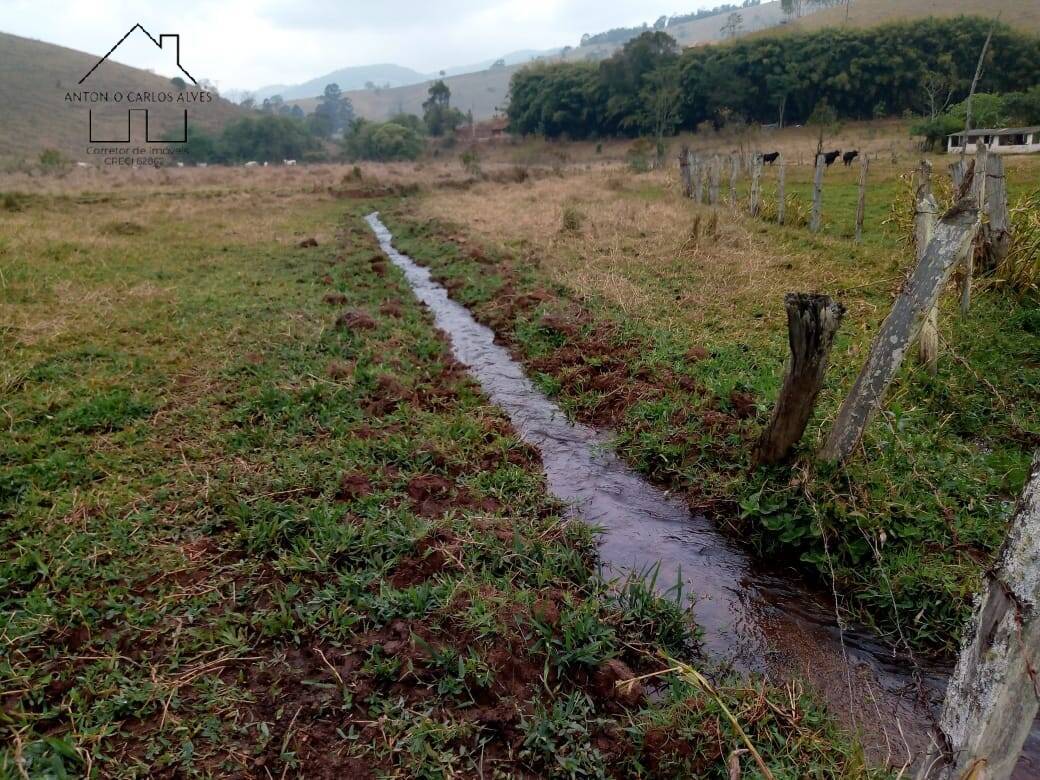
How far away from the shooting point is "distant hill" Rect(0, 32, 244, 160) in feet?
179

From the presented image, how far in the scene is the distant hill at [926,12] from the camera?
41.0 metres

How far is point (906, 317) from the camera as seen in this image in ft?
12.7

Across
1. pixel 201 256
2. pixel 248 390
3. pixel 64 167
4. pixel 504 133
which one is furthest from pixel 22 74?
pixel 248 390

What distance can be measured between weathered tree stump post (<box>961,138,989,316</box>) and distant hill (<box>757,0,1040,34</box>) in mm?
A: 21523

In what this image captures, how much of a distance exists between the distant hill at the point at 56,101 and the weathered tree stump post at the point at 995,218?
57156 mm

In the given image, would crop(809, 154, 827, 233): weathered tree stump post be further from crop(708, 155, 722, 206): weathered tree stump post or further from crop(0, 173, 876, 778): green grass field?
crop(0, 173, 876, 778): green grass field

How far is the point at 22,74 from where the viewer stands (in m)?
67.3

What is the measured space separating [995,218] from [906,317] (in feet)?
14.8

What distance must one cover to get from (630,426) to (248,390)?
12.6 feet

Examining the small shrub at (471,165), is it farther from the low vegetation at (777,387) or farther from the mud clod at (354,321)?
the mud clod at (354,321)

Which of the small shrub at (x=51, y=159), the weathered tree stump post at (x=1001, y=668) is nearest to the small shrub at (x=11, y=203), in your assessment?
the small shrub at (x=51, y=159)

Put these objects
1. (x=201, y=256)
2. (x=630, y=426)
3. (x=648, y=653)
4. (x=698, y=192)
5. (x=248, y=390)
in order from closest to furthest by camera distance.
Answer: (x=648, y=653)
(x=630, y=426)
(x=248, y=390)
(x=201, y=256)
(x=698, y=192)

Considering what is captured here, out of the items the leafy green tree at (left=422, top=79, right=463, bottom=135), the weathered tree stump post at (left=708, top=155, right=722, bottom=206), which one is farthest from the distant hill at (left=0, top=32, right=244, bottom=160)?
the weathered tree stump post at (left=708, top=155, right=722, bottom=206)

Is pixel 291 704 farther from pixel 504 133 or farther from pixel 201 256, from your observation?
pixel 504 133
